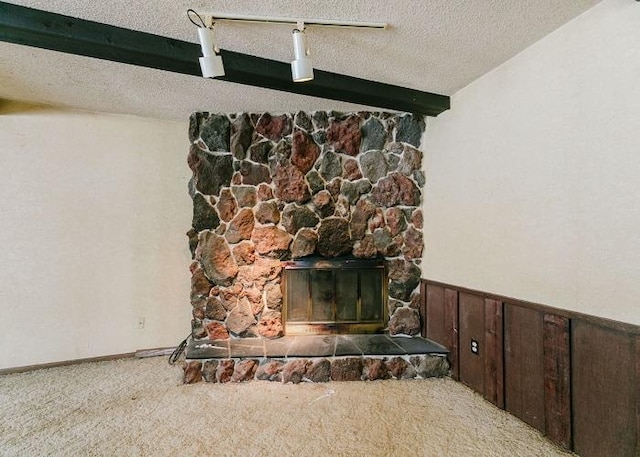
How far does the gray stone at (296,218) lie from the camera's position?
106 inches

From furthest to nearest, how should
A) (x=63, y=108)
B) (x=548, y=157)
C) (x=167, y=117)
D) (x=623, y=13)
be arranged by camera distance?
(x=167, y=117) → (x=63, y=108) → (x=548, y=157) → (x=623, y=13)

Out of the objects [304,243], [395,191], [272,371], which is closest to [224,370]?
[272,371]

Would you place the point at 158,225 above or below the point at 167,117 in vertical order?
below

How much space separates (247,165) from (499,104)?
1.98 m

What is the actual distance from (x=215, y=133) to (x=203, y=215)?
2.41 ft

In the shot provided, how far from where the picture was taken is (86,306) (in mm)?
2699

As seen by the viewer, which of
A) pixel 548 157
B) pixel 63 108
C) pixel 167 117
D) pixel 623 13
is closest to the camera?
pixel 623 13

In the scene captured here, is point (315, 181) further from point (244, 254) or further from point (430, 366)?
point (430, 366)

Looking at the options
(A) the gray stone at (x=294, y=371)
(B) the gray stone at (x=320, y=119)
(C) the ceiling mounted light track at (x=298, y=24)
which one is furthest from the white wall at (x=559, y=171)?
(A) the gray stone at (x=294, y=371)

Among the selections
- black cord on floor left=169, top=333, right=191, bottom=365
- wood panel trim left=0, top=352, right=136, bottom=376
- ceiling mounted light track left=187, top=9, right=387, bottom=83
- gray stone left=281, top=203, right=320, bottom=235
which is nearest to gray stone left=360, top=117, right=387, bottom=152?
gray stone left=281, top=203, right=320, bottom=235

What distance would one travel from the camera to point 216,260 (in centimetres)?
265

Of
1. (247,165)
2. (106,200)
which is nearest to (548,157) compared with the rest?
(247,165)

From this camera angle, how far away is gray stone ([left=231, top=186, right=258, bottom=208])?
8.93ft

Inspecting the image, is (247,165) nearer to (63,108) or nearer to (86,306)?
(63,108)
